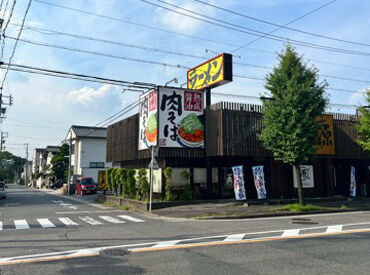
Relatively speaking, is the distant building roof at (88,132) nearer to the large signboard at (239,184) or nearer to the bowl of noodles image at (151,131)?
the bowl of noodles image at (151,131)

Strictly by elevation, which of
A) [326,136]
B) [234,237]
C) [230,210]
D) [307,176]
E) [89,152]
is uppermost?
[89,152]

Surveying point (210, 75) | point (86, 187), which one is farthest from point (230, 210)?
point (86, 187)

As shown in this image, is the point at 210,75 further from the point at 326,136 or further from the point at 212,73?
the point at 326,136

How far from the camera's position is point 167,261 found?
6457 mm

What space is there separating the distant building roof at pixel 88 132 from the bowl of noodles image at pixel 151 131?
27924 mm

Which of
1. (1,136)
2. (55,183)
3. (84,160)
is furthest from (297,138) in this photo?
(1,136)

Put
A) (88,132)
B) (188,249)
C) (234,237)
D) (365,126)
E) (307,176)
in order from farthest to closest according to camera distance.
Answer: (88,132)
(307,176)
(365,126)
(234,237)
(188,249)

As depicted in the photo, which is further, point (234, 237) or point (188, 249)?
point (234, 237)

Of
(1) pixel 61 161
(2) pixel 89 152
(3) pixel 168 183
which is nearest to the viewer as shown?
(3) pixel 168 183

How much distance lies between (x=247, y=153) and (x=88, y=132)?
3342 centimetres

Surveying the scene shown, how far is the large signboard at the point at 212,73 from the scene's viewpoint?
2008cm

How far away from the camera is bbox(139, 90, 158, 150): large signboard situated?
743 inches

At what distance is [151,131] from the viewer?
1938 cm

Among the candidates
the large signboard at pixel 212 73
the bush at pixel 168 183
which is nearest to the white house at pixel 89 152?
the large signboard at pixel 212 73
